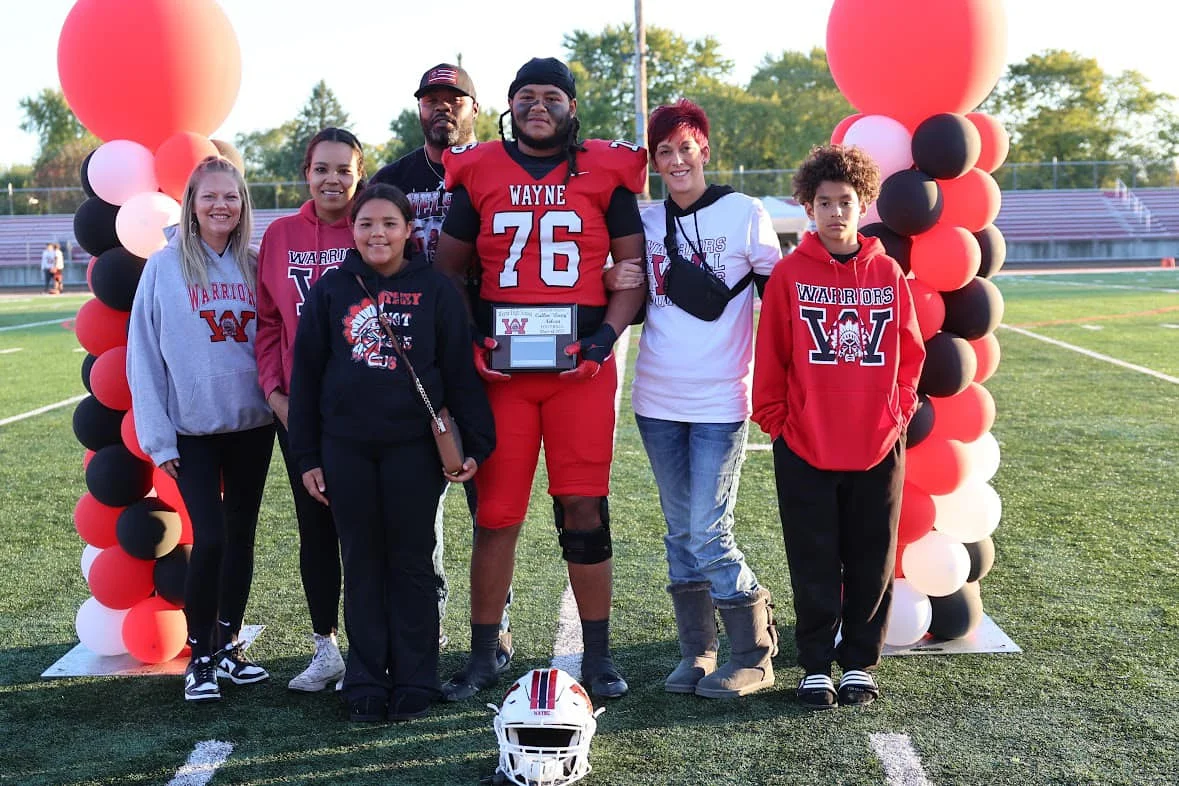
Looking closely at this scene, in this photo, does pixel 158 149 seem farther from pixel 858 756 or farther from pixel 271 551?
pixel 858 756

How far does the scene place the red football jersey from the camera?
135 inches

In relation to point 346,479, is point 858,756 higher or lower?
lower

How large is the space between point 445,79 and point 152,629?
2.08m

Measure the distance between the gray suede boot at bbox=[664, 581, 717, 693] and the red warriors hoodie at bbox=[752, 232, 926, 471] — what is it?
23.3 inches

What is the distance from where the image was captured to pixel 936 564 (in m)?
3.75

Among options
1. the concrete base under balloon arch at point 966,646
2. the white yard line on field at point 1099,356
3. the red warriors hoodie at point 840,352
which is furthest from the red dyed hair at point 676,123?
the white yard line on field at point 1099,356

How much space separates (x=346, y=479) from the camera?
11.0 feet

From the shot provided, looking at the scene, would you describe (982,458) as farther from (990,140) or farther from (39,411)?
(39,411)

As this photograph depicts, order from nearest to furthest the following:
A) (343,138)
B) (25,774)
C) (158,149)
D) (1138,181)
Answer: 1. (25,774)
2. (343,138)
3. (158,149)
4. (1138,181)

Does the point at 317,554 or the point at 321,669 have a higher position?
the point at 317,554

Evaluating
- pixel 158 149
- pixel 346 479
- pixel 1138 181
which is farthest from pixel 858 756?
pixel 1138 181

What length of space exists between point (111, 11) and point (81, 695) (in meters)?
2.22

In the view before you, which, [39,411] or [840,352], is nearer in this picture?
[840,352]

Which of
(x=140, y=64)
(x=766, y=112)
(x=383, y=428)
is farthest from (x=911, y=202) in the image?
(x=766, y=112)
